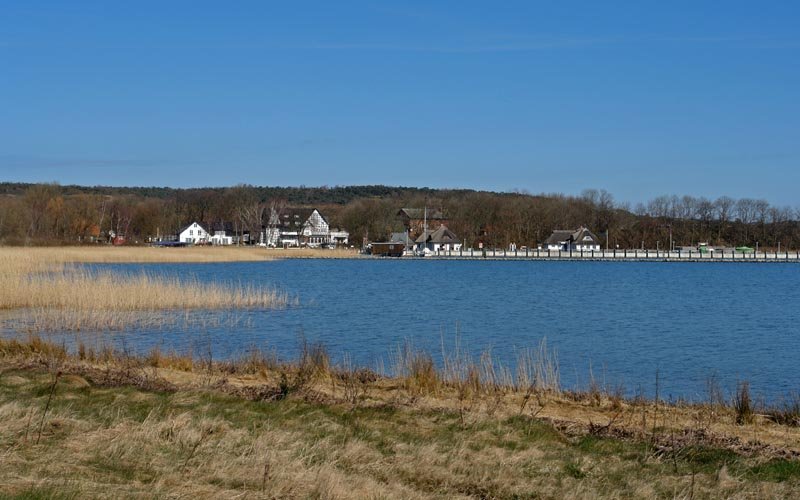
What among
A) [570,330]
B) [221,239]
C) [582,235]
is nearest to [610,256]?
[582,235]

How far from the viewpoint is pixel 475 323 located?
32.3 m

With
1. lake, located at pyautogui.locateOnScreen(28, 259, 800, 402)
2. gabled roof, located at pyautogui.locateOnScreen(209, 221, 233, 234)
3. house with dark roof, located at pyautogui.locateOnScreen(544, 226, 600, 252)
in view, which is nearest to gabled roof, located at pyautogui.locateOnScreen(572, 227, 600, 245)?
house with dark roof, located at pyautogui.locateOnScreen(544, 226, 600, 252)

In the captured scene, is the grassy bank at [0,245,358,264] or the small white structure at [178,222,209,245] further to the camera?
the small white structure at [178,222,209,245]

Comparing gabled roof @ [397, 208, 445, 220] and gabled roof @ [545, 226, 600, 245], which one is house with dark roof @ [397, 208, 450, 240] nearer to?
gabled roof @ [397, 208, 445, 220]

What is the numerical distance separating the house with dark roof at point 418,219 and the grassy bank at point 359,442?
128 meters

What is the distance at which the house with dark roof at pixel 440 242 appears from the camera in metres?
126

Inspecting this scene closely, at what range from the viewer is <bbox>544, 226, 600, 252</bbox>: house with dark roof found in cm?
12612

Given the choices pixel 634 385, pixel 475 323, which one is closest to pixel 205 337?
pixel 475 323

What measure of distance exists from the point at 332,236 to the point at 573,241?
1922 inches

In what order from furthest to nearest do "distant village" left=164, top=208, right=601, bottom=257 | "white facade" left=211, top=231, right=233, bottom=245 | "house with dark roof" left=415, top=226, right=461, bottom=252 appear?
"white facade" left=211, top=231, right=233, bottom=245, "house with dark roof" left=415, top=226, right=461, bottom=252, "distant village" left=164, top=208, right=601, bottom=257

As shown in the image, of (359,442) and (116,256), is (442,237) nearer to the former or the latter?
(116,256)

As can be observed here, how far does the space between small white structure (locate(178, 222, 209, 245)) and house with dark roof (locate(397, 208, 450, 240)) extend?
34236mm

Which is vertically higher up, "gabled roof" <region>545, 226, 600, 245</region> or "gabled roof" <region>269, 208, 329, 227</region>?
"gabled roof" <region>269, 208, 329, 227</region>

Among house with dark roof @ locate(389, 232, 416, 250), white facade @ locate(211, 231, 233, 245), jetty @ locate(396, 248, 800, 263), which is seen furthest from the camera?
white facade @ locate(211, 231, 233, 245)
